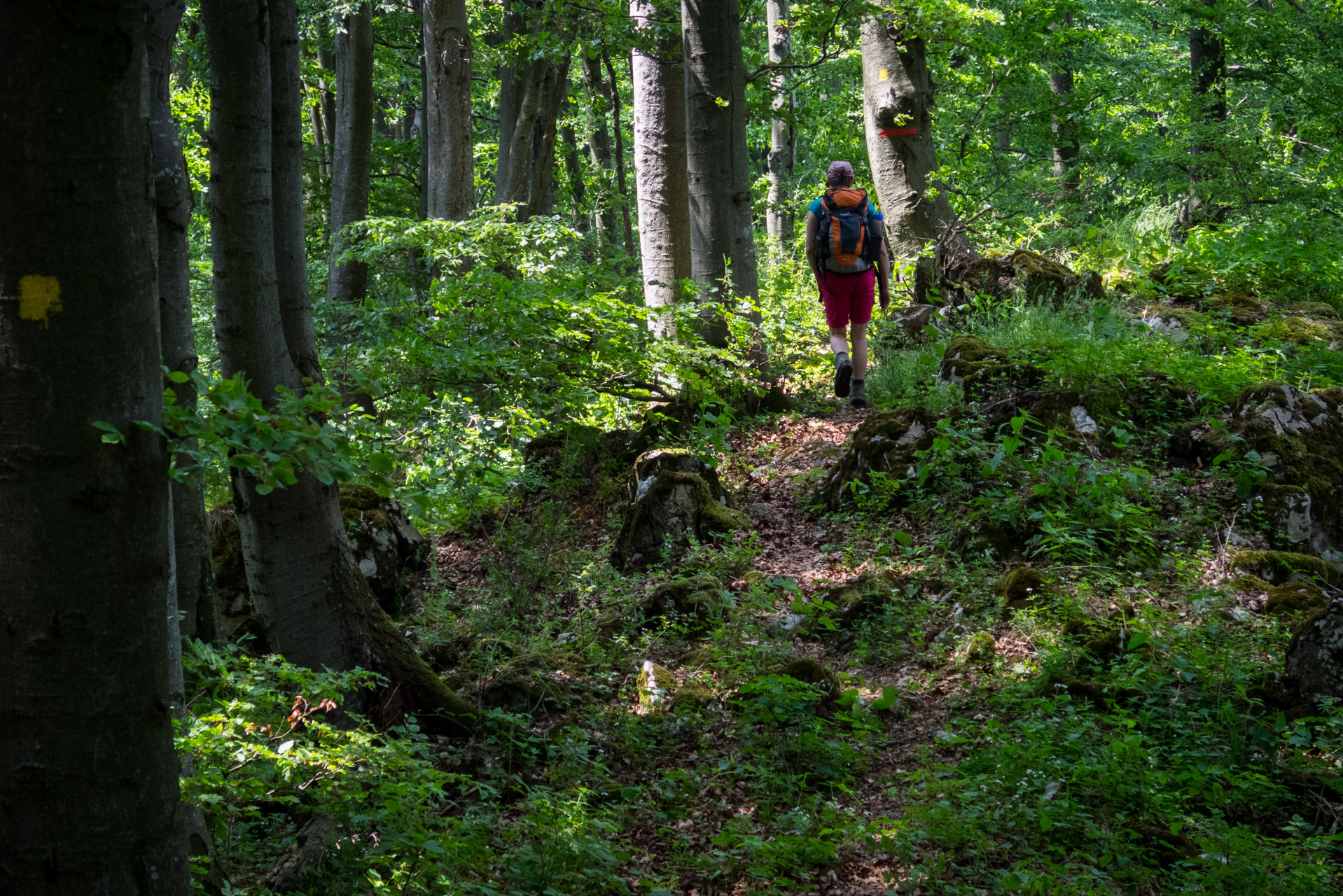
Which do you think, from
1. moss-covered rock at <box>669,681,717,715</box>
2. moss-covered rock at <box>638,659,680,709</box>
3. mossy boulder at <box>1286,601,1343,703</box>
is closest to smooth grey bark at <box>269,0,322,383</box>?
moss-covered rock at <box>638,659,680,709</box>

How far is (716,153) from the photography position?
9414 mm

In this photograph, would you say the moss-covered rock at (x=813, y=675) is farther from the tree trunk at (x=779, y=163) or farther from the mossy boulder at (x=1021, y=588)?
the tree trunk at (x=779, y=163)

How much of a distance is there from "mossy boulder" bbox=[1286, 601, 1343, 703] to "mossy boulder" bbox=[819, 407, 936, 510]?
10.9 feet

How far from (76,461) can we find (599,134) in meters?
22.8

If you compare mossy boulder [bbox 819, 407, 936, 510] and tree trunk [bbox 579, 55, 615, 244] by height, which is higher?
tree trunk [bbox 579, 55, 615, 244]

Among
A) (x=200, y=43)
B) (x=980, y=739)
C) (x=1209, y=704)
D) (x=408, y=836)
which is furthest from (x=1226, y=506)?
(x=200, y=43)

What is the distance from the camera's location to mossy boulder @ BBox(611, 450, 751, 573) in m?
7.21

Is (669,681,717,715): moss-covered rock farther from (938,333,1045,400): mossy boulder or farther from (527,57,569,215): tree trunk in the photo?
(527,57,569,215): tree trunk

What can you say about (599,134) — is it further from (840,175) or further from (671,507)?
(671,507)

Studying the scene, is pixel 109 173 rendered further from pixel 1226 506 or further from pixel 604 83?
pixel 604 83

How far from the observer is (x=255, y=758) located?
10.8 feet

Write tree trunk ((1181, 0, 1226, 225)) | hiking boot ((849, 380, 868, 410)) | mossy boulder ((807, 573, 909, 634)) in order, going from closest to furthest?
1. mossy boulder ((807, 573, 909, 634))
2. hiking boot ((849, 380, 868, 410))
3. tree trunk ((1181, 0, 1226, 225))

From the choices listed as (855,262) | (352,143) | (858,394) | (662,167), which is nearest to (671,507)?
(858,394)

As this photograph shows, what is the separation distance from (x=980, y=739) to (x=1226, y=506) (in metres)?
3.00
